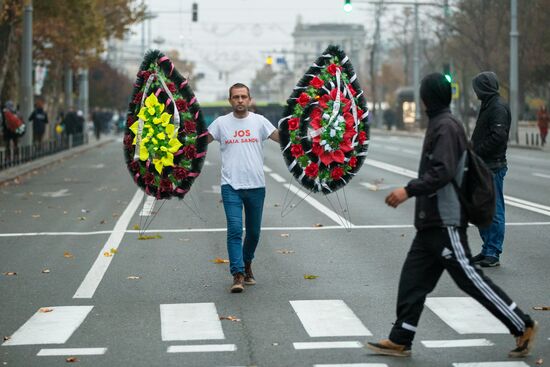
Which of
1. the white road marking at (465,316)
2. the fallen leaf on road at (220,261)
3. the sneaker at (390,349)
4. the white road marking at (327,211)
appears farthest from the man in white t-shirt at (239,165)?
the white road marking at (327,211)

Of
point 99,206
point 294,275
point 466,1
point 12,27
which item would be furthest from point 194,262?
point 466,1

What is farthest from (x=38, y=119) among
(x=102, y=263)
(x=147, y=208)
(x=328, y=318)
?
(x=328, y=318)

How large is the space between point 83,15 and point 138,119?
30840 millimetres

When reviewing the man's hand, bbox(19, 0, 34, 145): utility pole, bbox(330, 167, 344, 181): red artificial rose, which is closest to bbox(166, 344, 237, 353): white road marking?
the man's hand

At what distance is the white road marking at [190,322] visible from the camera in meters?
8.66

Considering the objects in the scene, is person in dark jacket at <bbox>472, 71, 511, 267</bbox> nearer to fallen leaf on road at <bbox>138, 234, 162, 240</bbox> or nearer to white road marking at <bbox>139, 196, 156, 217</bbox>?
fallen leaf on road at <bbox>138, 234, 162, 240</bbox>

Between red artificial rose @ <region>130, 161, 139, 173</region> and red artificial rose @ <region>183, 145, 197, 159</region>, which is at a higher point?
red artificial rose @ <region>183, 145, 197, 159</region>

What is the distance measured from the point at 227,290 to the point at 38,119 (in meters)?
31.5

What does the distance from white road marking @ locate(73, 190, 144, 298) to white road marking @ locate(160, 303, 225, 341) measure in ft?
3.65

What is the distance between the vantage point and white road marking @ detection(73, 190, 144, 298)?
432 inches

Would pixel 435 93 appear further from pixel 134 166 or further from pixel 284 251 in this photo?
pixel 284 251

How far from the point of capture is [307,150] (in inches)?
460

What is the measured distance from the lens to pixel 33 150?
1555 inches

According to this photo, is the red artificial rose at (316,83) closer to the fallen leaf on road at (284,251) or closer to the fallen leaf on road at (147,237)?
the fallen leaf on road at (284,251)
